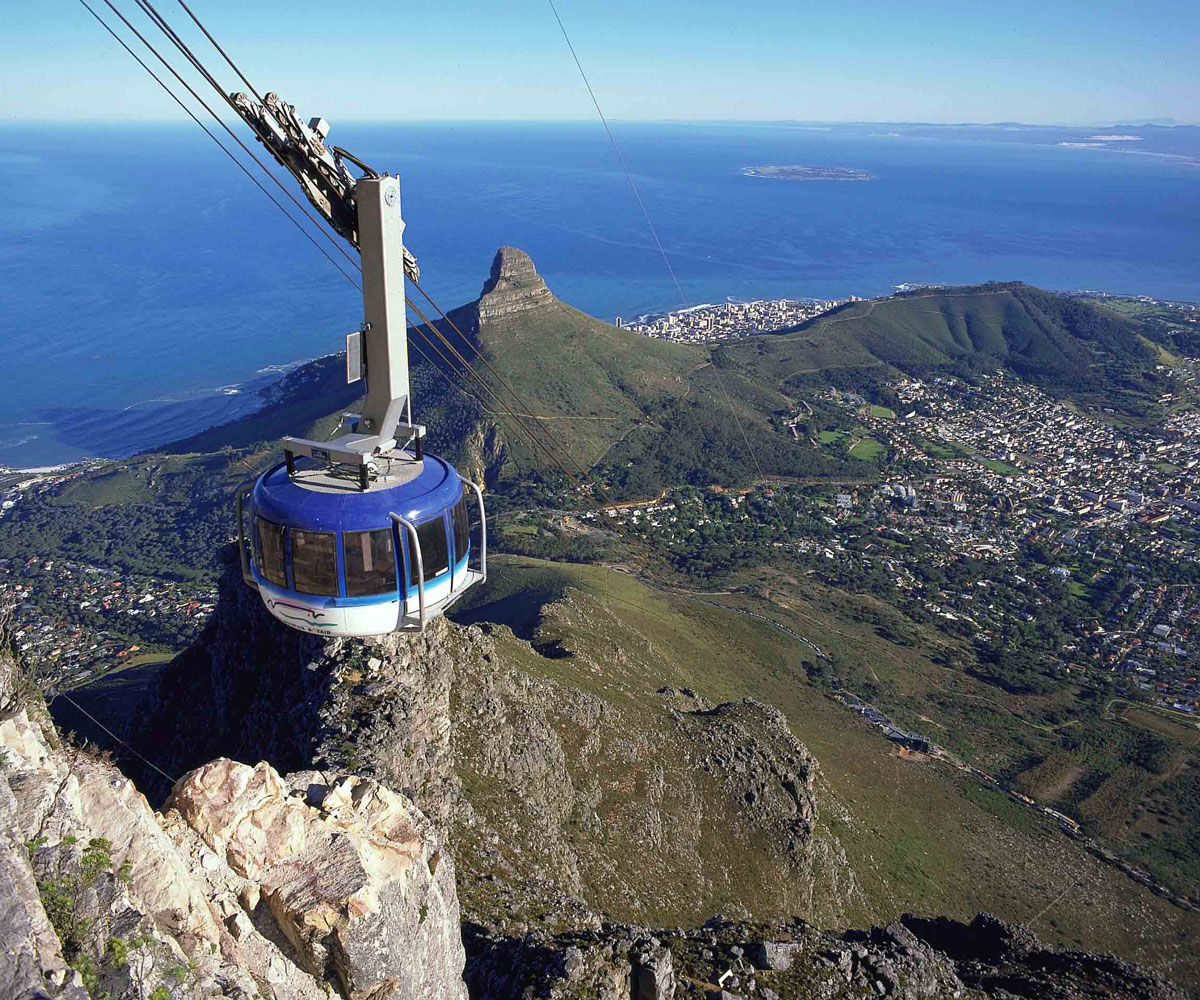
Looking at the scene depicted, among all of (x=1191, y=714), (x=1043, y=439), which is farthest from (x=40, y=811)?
(x=1043, y=439)

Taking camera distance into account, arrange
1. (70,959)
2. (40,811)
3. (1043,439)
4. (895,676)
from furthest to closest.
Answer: (1043,439), (895,676), (40,811), (70,959)

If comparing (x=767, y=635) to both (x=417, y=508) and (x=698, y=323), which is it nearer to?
(x=417, y=508)

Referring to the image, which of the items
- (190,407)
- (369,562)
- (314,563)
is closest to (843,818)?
(369,562)

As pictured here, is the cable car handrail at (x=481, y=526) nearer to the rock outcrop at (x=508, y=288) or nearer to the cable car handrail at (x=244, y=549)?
the cable car handrail at (x=244, y=549)

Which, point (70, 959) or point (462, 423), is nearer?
point (70, 959)

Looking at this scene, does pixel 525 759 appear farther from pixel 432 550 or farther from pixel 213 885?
pixel 213 885

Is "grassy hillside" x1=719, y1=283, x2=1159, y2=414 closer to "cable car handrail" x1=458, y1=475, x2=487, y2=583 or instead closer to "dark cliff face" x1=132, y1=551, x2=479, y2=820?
"dark cliff face" x1=132, y1=551, x2=479, y2=820
